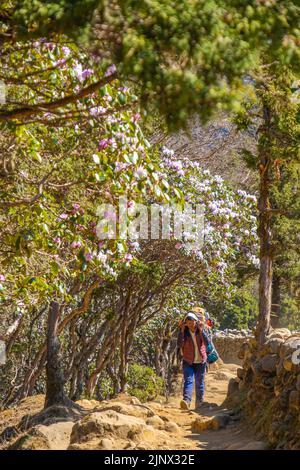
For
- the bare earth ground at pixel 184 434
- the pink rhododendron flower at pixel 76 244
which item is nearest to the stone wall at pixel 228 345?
the bare earth ground at pixel 184 434

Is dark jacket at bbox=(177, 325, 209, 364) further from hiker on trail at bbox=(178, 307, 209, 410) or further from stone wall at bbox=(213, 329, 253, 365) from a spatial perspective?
stone wall at bbox=(213, 329, 253, 365)

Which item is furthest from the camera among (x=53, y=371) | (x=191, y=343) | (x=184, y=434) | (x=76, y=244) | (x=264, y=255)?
(x=53, y=371)

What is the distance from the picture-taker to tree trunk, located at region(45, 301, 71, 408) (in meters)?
12.6

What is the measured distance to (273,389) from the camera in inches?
382

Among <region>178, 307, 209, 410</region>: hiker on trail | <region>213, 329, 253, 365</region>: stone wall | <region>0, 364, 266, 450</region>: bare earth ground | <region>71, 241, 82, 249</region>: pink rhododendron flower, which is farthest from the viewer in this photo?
<region>213, 329, 253, 365</region>: stone wall

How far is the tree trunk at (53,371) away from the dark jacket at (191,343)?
2.06m

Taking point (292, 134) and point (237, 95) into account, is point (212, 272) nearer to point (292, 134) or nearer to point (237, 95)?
point (292, 134)

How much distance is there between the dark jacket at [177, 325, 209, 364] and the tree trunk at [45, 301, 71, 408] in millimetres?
2061

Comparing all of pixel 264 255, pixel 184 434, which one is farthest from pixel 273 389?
pixel 264 255

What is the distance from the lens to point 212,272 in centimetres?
1638

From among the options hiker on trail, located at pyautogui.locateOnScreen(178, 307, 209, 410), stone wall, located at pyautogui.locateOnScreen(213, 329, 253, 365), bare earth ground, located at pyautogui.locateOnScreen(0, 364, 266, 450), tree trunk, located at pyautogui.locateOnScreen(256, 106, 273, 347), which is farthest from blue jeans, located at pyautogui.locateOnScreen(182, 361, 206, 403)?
stone wall, located at pyautogui.locateOnScreen(213, 329, 253, 365)

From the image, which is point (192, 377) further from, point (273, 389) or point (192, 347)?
point (273, 389)

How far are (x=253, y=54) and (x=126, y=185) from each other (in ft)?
10.1

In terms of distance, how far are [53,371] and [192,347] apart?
2362 mm
